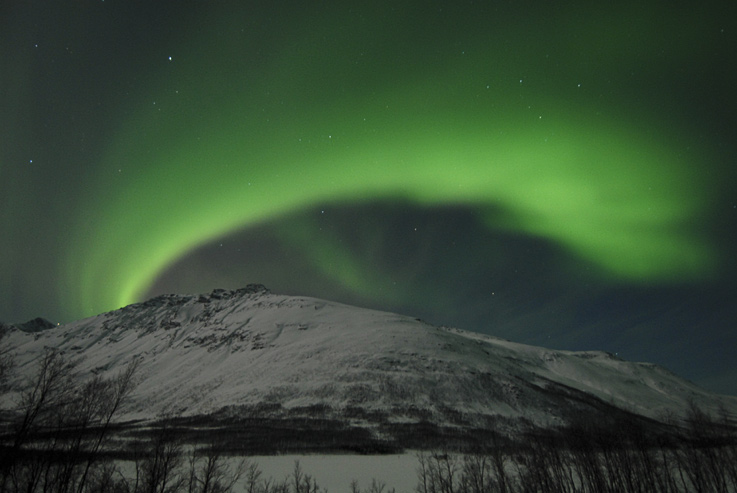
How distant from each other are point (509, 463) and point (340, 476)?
39.7m

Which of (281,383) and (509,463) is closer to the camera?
(509,463)

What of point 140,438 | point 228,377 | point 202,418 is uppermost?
point 228,377

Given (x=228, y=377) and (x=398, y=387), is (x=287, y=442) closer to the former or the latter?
(x=398, y=387)

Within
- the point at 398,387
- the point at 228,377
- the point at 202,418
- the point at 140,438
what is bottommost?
the point at 140,438

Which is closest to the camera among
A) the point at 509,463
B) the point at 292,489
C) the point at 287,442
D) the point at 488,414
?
the point at 292,489

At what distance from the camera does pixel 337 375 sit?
16975 cm

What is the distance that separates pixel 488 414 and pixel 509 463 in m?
50.3

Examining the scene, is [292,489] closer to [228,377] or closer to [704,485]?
[704,485]

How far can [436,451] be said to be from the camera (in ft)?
335

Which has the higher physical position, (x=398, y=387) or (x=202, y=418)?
(x=398, y=387)

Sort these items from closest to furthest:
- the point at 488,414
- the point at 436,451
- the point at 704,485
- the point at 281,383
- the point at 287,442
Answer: the point at 704,485 → the point at 436,451 → the point at 287,442 → the point at 488,414 → the point at 281,383

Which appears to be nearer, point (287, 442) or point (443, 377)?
point (287, 442)

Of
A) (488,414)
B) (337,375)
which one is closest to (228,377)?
(337,375)

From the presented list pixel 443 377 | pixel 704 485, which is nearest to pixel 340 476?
pixel 704 485
